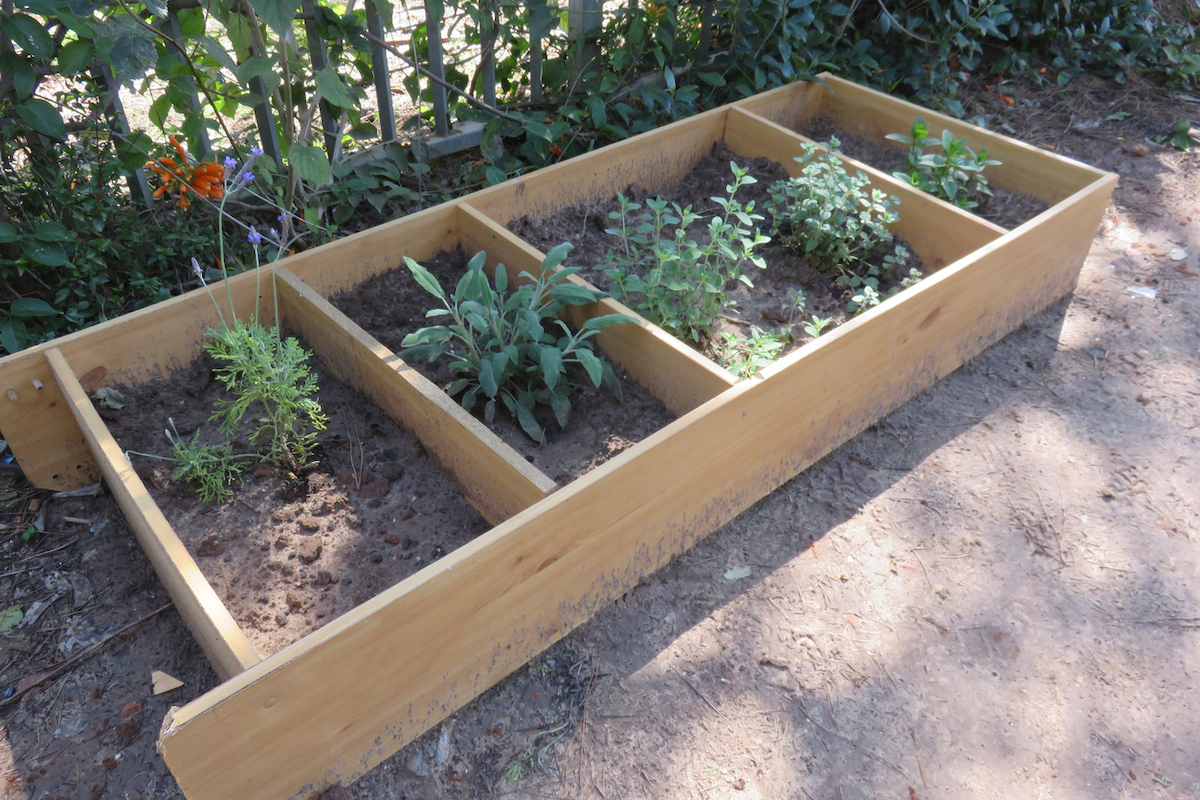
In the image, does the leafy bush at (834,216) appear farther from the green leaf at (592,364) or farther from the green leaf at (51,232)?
the green leaf at (51,232)

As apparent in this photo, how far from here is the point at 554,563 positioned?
1796mm

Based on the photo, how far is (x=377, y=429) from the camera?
86.7 inches

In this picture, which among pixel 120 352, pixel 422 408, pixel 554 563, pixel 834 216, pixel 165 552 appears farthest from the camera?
pixel 834 216

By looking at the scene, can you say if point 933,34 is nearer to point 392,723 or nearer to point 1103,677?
point 1103,677

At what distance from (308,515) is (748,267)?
5.32 ft

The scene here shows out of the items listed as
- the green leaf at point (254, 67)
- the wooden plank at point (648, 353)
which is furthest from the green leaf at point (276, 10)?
the wooden plank at point (648, 353)

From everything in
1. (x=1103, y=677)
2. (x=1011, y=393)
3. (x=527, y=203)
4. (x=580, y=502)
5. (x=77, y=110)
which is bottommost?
(x=1103, y=677)

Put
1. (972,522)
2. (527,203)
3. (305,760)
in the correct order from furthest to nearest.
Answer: (527,203), (972,522), (305,760)

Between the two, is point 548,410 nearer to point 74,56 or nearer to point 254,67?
point 254,67

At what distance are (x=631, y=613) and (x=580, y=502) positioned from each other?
1.32ft

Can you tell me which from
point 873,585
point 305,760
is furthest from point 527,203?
point 305,760

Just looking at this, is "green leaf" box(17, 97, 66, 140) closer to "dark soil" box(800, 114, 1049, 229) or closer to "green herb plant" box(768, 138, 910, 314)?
"green herb plant" box(768, 138, 910, 314)

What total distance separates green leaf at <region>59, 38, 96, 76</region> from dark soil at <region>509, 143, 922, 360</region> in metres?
1.19

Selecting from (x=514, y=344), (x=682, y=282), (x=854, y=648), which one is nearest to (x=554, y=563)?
(x=514, y=344)
